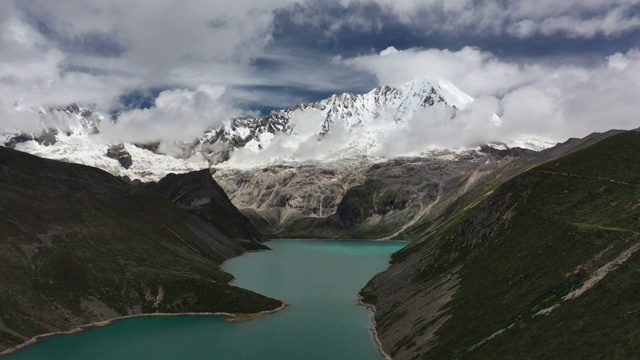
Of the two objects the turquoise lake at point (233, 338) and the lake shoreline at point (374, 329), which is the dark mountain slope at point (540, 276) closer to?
the lake shoreline at point (374, 329)

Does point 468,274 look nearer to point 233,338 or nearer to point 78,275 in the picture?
point 233,338

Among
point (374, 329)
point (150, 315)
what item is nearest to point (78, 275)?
point (150, 315)

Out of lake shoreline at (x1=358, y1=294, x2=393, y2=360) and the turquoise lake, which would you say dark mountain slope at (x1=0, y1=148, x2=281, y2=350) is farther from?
lake shoreline at (x1=358, y1=294, x2=393, y2=360)

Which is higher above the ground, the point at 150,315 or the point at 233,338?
the point at 150,315

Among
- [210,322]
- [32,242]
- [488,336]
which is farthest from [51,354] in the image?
[488,336]

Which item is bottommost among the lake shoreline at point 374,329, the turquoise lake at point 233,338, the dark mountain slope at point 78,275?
the lake shoreline at point 374,329

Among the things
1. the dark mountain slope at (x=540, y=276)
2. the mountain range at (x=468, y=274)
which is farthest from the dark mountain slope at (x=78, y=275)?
the dark mountain slope at (x=540, y=276)

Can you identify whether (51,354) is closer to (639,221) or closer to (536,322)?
(536,322)

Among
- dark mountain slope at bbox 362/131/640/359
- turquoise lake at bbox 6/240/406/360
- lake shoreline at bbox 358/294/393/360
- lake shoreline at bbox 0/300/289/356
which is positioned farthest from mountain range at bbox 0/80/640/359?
turquoise lake at bbox 6/240/406/360
